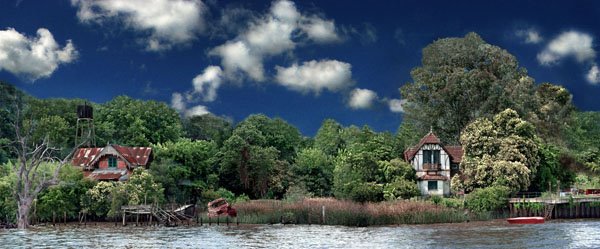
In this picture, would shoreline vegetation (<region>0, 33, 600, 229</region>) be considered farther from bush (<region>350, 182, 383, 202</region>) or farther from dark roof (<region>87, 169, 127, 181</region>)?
dark roof (<region>87, 169, 127, 181</region>)

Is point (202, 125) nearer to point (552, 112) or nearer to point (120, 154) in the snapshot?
point (120, 154)

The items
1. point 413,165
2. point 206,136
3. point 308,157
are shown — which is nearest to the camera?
point 413,165

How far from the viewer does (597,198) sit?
57844mm

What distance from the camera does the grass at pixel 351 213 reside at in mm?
54000

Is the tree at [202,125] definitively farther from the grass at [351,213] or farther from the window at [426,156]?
the grass at [351,213]

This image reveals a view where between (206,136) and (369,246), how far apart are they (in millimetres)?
79585

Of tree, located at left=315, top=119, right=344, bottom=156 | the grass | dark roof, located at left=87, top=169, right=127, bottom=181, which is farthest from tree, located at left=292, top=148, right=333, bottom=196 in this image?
dark roof, located at left=87, top=169, right=127, bottom=181

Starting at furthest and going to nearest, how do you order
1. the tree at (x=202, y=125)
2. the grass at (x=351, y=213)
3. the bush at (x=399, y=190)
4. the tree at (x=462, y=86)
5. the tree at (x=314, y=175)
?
the tree at (x=202, y=125) → the tree at (x=462, y=86) → the tree at (x=314, y=175) → the bush at (x=399, y=190) → the grass at (x=351, y=213)

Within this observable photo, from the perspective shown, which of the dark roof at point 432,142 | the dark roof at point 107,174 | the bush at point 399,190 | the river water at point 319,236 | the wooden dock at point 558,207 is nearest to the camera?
the river water at point 319,236

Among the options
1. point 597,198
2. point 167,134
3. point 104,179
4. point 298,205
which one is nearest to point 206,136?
point 167,134

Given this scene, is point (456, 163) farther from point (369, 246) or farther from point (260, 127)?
point (369, 246)

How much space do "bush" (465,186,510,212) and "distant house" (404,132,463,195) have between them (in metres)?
9.06

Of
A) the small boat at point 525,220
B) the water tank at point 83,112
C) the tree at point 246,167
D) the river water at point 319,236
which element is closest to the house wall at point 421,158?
the tree at point 246,167

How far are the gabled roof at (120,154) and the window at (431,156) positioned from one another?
26.0m
